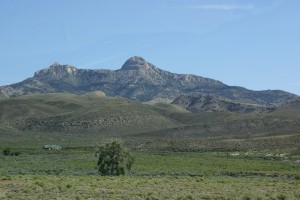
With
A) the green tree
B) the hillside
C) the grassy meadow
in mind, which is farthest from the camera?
the hillside

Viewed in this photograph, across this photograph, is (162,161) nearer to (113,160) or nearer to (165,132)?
(113,160)

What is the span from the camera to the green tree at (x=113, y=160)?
161 feet

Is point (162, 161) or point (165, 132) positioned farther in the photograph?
point (165, 132)

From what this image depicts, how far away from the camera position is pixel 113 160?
162ft

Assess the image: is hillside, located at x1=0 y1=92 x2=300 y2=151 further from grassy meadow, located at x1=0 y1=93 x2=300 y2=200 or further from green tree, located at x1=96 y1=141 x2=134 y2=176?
green tree, located at x1=96 y1=141 x2=134 y2=176

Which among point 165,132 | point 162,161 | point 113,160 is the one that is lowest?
point 162,161

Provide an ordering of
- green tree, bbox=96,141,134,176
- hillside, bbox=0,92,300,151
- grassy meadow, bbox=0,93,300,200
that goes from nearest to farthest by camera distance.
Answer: grassy meadow, bbox=0,93,300,200 < green tree, bbox=96,141,134,176 < hillside, bbox=0,92,300,151

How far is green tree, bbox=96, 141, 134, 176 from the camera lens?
49.2 meters

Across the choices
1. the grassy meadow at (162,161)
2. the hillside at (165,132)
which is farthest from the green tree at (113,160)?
the hillside at (165,132)

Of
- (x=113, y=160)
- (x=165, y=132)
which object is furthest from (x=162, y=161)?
(x=165, y=132)

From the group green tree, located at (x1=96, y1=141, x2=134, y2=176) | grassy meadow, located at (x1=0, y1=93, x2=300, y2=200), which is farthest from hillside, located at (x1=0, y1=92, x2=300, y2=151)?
green tree, located at (x1=96, y1=141, x2=134, y2=176)

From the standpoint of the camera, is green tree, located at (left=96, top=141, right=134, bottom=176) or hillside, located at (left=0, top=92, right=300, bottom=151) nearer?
green tree, located at (left=96, top=141, right=134, bottom=176)

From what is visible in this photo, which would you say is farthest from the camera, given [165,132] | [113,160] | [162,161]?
[165,132]

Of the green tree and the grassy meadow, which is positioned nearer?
the grassy meadow
